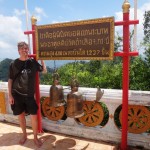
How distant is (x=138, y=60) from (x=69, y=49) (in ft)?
15.3

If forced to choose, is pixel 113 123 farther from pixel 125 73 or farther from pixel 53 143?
pixel 53 143

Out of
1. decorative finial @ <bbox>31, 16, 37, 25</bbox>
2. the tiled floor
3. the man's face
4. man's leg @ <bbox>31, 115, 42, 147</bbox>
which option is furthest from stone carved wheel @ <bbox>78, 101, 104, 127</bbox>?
decorative finial @ <bbox>31, 16, 37, 25</bbox>

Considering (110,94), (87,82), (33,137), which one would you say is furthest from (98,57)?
(87,82)

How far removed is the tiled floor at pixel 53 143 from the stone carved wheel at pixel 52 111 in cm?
36

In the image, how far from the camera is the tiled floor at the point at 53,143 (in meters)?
4.27

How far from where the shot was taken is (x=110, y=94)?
4.23m

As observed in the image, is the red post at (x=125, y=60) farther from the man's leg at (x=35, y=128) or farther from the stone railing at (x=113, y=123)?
the man's leg at (x=35, y=128)

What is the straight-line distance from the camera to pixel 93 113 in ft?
14.6

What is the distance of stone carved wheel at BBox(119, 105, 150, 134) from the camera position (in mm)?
3965

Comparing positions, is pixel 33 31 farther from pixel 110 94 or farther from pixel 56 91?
pixel 110 94

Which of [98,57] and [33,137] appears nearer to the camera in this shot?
[98,57]

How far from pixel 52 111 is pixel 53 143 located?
0.77m

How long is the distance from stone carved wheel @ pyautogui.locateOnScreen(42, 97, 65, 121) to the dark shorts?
655mm

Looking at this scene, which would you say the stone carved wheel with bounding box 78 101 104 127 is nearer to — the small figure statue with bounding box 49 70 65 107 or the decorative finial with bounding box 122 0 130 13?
the small figure statue with bounding box 49 70 65 107
